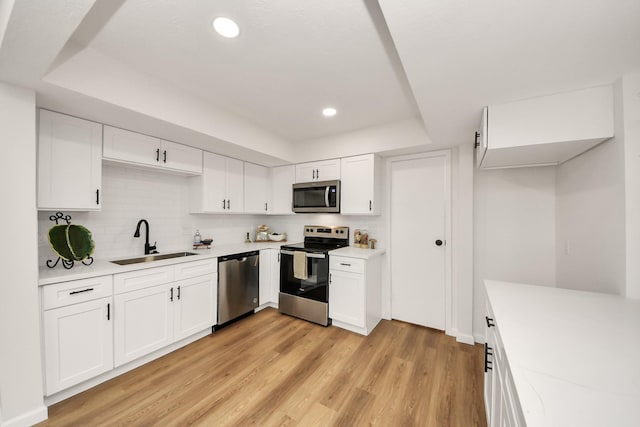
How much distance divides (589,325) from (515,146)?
1155mm

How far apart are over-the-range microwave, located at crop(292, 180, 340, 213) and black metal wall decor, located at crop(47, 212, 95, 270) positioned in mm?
2240

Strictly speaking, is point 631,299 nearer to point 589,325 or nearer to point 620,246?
point 620,246

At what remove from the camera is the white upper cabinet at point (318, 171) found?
129 inches

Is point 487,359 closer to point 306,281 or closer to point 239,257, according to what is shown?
point 306,281

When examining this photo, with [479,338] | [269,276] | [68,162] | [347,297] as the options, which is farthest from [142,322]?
[479,338]

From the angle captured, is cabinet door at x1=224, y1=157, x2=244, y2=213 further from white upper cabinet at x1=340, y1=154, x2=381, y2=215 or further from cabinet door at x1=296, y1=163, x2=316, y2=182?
white upper cabinet at x1=340, y1=154, x2=381, y2=215

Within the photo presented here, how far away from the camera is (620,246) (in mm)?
1401

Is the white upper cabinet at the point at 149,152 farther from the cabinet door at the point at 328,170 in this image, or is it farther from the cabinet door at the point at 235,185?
the cabinet door at the point at 328,170

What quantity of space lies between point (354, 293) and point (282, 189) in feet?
6.15

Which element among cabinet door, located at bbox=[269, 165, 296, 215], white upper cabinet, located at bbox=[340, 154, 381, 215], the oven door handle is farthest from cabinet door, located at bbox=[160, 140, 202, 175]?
white upper cabinet, located at bbox=[340, 154, 381, 215]

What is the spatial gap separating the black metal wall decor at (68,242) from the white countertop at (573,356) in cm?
288

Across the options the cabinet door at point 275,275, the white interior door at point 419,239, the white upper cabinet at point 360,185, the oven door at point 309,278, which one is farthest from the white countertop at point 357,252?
Result: the cabinet door at point 275,275

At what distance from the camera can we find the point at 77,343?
1.80 meters

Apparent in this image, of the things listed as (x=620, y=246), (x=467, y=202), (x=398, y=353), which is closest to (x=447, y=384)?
(x=398, y=353)
